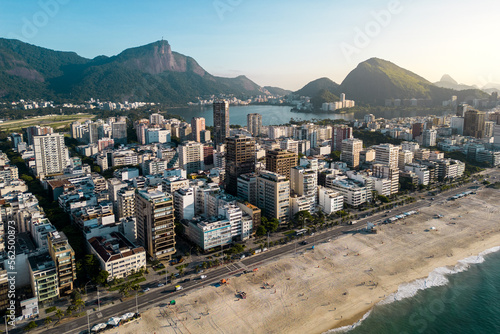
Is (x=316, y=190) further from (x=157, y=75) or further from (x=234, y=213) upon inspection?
(x=157, y=75)

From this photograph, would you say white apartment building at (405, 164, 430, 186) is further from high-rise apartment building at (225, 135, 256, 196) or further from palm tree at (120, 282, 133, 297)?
palm tree at (120, 282, 133, 297)

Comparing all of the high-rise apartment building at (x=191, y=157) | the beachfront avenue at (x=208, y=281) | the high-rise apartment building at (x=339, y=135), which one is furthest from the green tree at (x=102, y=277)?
the high-rise apartment building at (x=339, y=135)

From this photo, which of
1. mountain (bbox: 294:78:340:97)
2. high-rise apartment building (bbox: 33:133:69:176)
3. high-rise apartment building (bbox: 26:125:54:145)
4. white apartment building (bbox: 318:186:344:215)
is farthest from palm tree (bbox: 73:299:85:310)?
mountain (bbox: 294:78:340:97)

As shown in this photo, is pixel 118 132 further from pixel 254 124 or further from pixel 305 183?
pixel 305 183

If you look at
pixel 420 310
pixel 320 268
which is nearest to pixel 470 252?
pixel 420 310

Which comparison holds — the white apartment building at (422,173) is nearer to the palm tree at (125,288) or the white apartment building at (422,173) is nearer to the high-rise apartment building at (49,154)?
the palm tree at (125,288)

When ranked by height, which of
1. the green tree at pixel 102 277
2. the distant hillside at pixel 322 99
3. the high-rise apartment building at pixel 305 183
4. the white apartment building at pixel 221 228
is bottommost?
the green tree at pixel 102 277
